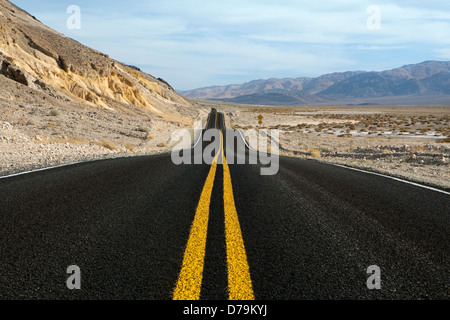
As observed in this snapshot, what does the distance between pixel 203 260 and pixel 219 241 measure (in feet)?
1.46

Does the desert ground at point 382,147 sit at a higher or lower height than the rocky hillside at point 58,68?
lower

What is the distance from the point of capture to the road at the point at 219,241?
2.21m

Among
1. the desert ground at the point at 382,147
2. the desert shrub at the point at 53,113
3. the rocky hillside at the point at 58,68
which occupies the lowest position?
the desert ground at the point at 382,147

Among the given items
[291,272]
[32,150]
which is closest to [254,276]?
[291,272]

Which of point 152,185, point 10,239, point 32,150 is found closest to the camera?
point 10,239

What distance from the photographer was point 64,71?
34.5m

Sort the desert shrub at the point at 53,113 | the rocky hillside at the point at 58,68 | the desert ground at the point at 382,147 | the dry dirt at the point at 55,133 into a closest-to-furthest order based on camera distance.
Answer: the desert ground at the point at 382,147 < the dry dirt at the point at 55,133 < the desert shrub at the point at 53,113 < the rocky hillside at the point at 58,68

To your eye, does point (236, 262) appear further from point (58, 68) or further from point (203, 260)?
point (58, 68)

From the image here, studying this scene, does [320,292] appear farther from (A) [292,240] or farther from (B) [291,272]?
(A) [292,240]

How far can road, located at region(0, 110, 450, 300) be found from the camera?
221cm

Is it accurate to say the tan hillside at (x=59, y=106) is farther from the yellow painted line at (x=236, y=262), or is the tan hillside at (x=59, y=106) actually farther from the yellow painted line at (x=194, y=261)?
the yellow painted line at (x=236, y=262)

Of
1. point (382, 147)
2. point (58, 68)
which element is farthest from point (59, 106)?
point (382, 147)

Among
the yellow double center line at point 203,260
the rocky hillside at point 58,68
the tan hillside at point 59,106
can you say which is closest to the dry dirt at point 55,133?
the tan hillside at point 59,106
